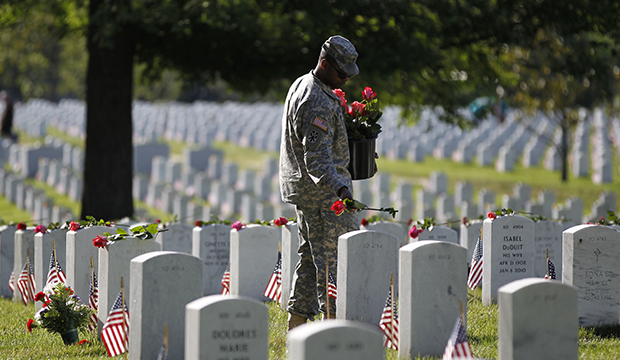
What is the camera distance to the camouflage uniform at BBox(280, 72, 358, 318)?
5.17 metres

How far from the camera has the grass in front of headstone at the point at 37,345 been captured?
5477 millimetres

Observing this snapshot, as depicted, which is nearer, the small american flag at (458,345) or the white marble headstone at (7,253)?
the small american flag at (458,345)

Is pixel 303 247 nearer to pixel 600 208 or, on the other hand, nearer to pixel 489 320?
pixel 489 320

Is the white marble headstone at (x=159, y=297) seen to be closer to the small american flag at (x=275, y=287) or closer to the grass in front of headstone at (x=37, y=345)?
the grass in front of headstone at (x=37, y=345)

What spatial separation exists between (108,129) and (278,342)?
6.58 m

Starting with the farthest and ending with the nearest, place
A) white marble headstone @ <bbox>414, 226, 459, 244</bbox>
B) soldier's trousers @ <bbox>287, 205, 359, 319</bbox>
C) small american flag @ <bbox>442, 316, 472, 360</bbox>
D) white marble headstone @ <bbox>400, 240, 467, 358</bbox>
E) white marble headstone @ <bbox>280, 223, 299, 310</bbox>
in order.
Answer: white marble headstone @ <bbox>414, 226, 459, 244</bbox> < white marble headstone @ <bbox>280, 223, 299, 310</bbox> < soldier's trousers @ <bbox>287, 205, 359, 319</bbox> < white marble headstone @ <bbox>400, 240, 467, 358</bbox> < small american flag @ <bbox>442, 316, 472, 360</bbox>

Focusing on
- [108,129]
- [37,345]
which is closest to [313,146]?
[37,345]

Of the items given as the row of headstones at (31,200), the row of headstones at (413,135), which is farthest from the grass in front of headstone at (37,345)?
the row of headstones at (413,135)

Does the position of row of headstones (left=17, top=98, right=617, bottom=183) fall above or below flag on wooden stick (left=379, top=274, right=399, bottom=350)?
above

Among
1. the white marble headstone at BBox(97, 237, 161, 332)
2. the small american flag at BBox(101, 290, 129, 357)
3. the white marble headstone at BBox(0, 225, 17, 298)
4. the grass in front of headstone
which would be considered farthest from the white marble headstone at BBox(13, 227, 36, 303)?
the small american flag at BBox(101, 290, 129, 357)

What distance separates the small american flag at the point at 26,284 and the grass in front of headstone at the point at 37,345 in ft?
2.38

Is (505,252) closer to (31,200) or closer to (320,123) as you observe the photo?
(320,123)

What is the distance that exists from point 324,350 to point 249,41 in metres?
7.77

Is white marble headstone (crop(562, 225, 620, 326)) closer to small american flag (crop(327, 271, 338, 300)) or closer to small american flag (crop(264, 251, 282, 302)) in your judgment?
small american flag (crop(327, 271, 338, 300))
